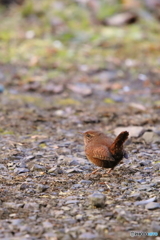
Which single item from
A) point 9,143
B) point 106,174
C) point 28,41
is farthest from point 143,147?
point 28,41

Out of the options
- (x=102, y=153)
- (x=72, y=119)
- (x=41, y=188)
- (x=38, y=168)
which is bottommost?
(x=72, y=119)

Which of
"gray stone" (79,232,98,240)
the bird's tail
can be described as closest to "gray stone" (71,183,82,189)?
the bird's tail

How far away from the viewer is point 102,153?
4.22 meters

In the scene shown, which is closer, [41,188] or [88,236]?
[88,236]

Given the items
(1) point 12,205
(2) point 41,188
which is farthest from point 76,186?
(1) point 12,205

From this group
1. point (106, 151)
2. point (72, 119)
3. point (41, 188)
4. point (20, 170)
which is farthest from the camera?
point (72, 119)

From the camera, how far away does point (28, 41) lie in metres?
11.4

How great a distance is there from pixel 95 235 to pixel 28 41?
→ 29.4ft

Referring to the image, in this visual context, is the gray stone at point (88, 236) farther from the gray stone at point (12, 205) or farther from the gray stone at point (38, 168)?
the gray stone at point (38, 168)

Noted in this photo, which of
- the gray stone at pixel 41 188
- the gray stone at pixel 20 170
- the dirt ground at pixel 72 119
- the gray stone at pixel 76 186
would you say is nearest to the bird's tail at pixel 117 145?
the dirt ground at pixel 72 119

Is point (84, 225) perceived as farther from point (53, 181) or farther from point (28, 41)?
point (28, 41)

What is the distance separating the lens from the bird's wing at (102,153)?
4172mm

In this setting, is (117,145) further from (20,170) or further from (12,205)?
(12,205)

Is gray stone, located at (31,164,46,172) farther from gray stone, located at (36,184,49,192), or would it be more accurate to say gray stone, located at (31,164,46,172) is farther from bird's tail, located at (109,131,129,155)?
bird's tail, located at (109,131,129,155)
